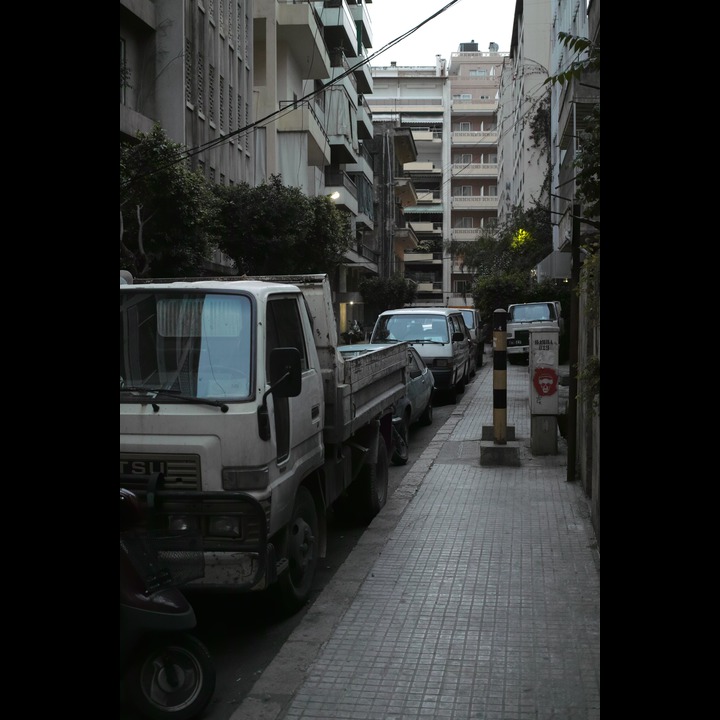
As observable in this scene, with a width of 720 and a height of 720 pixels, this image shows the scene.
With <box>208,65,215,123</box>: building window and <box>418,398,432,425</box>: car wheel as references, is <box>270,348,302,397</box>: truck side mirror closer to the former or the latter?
<box>418,398,432,425</box>: car wheel

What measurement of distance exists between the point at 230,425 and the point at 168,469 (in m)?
0.43

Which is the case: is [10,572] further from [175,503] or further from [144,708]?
[175,503]

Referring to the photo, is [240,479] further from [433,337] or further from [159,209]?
[433,337]

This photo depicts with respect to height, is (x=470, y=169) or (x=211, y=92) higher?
(x=470, y=169)

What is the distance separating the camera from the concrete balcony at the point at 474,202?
3878 inches

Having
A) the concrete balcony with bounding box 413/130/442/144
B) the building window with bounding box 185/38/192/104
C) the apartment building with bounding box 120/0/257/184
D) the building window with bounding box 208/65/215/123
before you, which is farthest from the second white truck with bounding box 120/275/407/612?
the concrete balcony with bounding box 413/130/442/144

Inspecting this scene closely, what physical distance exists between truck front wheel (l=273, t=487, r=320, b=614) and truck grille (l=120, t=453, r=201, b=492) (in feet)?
2.85

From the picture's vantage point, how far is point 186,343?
19.3 feet

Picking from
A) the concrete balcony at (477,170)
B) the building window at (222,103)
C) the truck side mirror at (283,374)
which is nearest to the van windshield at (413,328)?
the building window at (222,103)

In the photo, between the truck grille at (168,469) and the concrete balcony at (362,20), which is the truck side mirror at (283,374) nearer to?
the truck grille at (168,469)

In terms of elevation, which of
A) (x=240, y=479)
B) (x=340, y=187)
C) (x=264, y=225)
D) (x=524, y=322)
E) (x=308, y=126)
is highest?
(x=308, y=126)

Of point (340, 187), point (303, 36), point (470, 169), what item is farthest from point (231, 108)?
point (470, 169)

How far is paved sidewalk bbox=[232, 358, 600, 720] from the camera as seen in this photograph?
466cm
